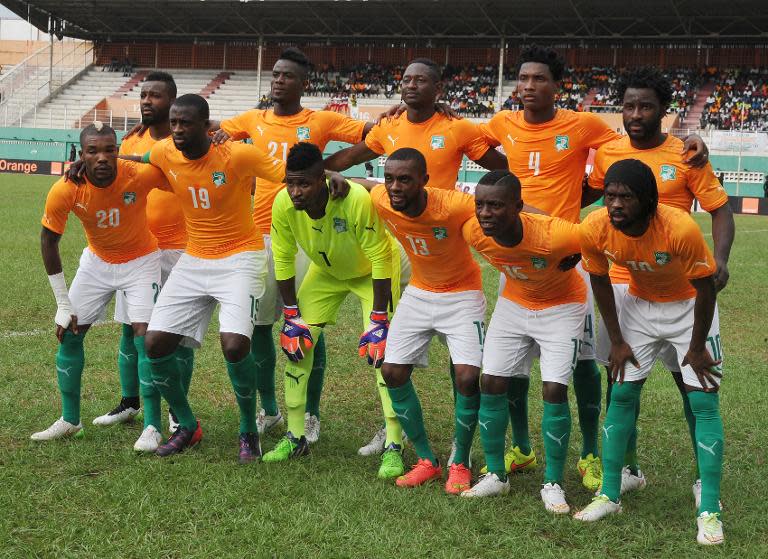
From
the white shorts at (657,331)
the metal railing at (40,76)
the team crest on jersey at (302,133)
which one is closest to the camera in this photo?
the white shorts at (657,331)

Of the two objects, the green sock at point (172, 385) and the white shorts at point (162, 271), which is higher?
the white shorts at point (162, 271)

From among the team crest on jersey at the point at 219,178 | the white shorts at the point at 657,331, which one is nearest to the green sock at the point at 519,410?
the white shorts at the point at 657,331

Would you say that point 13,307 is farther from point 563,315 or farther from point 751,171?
point 751,171

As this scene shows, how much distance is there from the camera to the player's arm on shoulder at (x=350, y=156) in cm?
649

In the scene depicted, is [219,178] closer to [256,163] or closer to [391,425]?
[256,163]

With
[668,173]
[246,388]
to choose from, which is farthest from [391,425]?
[668,173]

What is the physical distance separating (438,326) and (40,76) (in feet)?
170

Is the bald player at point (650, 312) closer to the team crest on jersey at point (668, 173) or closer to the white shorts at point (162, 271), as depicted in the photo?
the team crest on jersey at point (668, 173)

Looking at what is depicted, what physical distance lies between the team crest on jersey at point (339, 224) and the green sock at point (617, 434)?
2.04 m

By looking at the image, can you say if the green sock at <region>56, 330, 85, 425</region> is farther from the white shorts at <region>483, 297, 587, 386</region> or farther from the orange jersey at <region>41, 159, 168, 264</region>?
the white shorts at <region>483, 297, 587, 386</region>

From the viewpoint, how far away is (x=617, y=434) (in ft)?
16.7

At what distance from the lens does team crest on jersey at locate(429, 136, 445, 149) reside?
620 cm

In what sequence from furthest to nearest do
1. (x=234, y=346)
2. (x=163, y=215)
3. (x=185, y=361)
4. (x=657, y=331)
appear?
1. (x=163, y=215)
2. (x=185, y=361)
3. (x=234, y=346)
4. (x=657, y=331)

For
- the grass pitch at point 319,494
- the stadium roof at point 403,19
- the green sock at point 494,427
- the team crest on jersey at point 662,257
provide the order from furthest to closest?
the stadium roof at point 403,19 → the green sock at point 494,427 → the team crest on jersey at point 662,257 → the grass pitch at point 319,494
